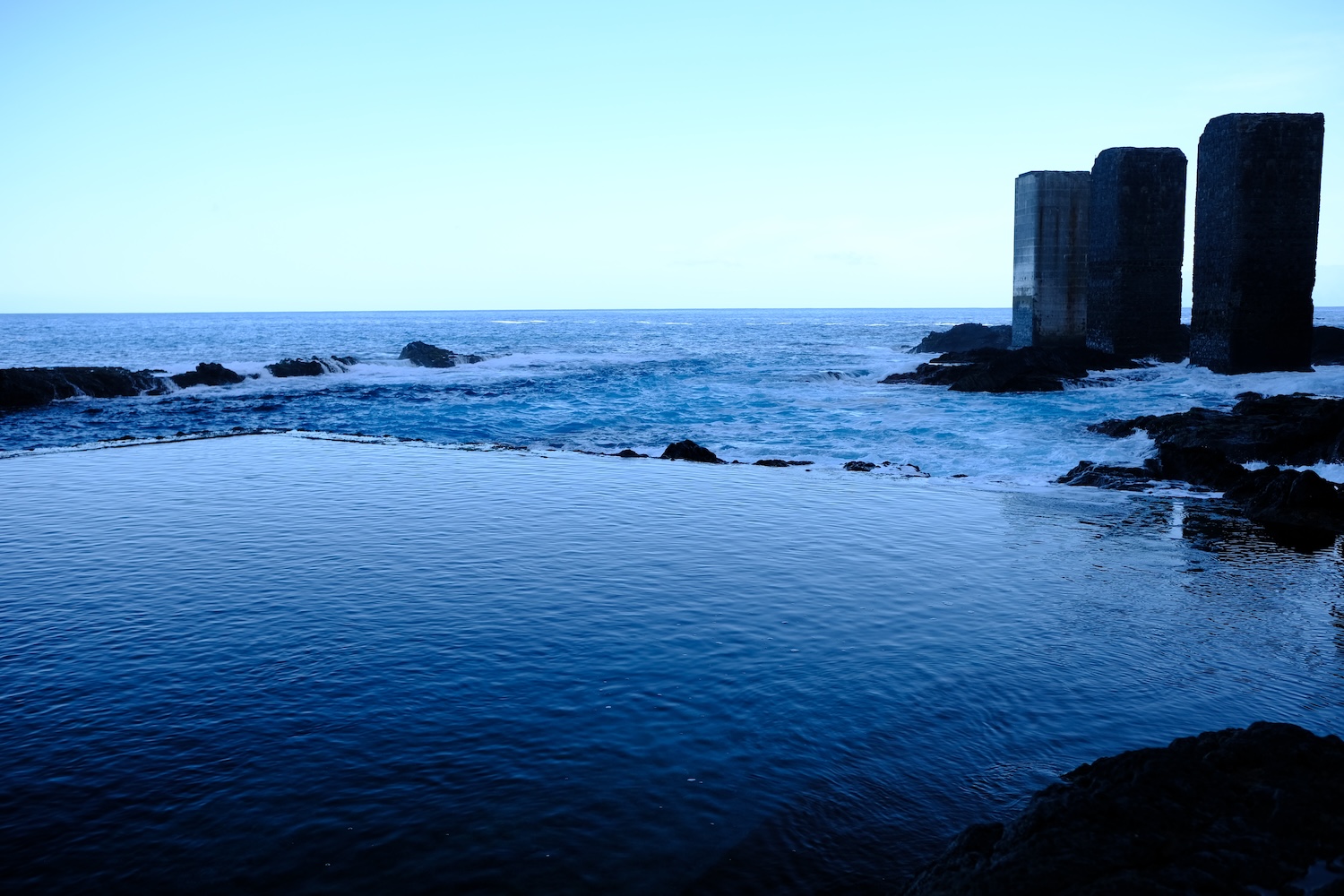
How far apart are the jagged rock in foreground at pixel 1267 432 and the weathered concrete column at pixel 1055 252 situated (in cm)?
1686

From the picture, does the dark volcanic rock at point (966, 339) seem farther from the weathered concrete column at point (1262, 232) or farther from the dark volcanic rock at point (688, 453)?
the dark volcanic rock at point (688, 453)

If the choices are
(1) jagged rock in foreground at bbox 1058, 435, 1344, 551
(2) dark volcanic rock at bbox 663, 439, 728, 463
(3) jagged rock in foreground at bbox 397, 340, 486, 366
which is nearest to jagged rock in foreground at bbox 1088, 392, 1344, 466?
(1) jagged rock in foreground at bbox 1058, 435, 1344, 551

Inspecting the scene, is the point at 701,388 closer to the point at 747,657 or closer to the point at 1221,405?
the point at 1221,405

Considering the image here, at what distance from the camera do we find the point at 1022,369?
1156 inches

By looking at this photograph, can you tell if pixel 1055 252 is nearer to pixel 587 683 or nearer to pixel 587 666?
pixel 587 666

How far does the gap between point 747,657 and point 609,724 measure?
1.24 metres

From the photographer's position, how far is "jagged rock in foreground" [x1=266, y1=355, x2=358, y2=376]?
3891cm

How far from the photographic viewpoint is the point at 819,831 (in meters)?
3.97

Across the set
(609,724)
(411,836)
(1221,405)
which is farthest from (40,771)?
(1221,405)

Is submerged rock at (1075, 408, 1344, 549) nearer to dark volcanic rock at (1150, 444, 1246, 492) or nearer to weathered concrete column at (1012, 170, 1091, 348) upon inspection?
dark volcanic rock at (1150, 444, 1246, 492)

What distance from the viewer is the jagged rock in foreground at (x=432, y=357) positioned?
157 feet

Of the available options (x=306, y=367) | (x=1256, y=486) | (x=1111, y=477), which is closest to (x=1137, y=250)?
(x=1111, y=477)

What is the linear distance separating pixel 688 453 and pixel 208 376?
84.9 ft

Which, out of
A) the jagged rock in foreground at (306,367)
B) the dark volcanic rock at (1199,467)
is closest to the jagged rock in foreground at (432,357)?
the jagged rock in foreground at (306,367)
